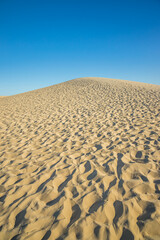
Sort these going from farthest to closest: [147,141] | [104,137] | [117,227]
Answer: [104,137]
[147,141]
[117,227]

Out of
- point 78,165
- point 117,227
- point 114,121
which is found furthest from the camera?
point 114,121

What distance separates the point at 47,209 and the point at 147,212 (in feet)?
4.89

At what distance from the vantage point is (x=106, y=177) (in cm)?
251

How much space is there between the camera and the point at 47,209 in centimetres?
193

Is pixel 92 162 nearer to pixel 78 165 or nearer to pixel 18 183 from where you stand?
pixel 78 165

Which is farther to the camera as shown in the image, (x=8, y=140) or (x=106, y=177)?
(x=8, y=140)

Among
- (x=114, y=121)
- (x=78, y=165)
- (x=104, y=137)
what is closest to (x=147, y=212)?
(x=78, y=165)

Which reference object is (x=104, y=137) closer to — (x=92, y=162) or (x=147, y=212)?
(x=92, y=162)

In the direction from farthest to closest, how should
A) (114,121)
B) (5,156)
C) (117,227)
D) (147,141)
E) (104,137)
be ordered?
(114,121), (104,137), (147,141), (5,156), (117,227)

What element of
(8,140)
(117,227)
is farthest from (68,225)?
(8,140)

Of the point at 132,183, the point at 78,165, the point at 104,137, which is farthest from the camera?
the point at 104,137

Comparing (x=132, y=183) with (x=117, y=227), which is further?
(x=132, y=183)

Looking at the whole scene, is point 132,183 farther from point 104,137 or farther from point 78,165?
point 104,137

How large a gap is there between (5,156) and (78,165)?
86.0 inches
